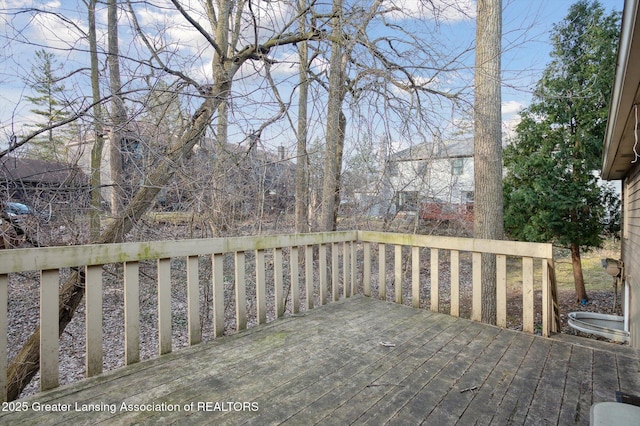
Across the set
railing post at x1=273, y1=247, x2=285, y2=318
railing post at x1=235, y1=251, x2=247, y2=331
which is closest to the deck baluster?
railing post at x1=235, y1=251, x2=247, y2=331

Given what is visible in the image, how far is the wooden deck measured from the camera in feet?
5.67

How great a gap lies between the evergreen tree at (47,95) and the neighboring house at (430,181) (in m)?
3.64

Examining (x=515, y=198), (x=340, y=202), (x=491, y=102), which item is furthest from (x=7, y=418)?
(x=515, y=198)

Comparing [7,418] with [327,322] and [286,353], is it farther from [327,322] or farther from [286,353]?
[327,322]

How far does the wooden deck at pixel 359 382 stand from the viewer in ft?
5.67

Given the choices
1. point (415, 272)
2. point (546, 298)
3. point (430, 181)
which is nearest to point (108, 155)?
point (415, 272)

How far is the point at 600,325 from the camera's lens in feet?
20.3

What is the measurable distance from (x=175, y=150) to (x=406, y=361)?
129 inches

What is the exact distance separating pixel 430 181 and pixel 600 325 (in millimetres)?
3852

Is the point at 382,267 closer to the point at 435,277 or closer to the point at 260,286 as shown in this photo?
the point at 435,277

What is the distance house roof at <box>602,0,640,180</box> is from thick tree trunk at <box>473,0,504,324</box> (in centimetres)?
116

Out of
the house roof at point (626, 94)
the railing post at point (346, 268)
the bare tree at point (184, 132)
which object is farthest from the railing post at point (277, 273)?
the house roof at point (626, 94)

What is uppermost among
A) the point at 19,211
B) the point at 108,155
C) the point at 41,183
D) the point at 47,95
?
the point at 47,95

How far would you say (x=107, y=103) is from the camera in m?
3.60
